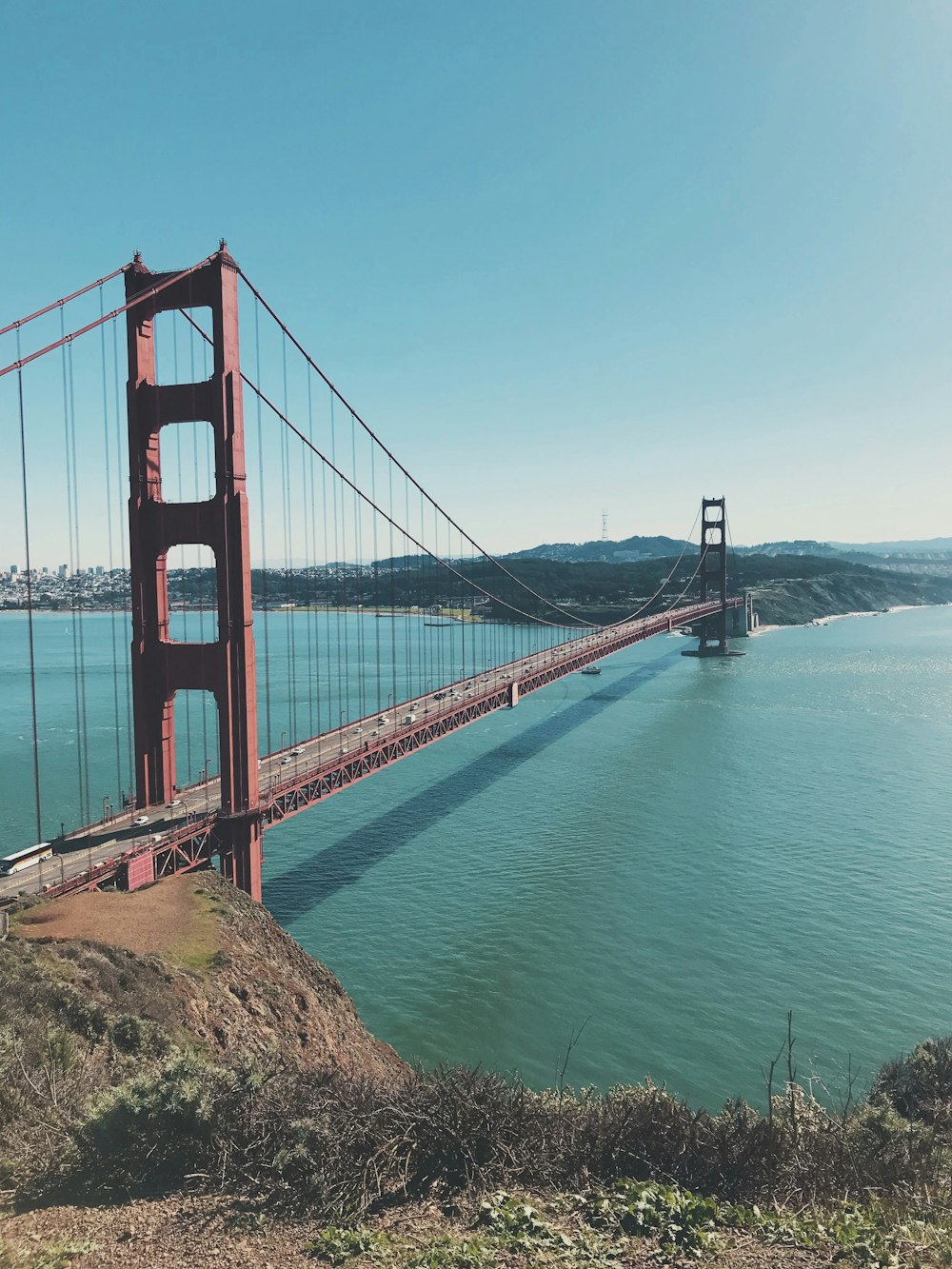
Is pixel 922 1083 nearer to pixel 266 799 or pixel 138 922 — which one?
pixel 138 922

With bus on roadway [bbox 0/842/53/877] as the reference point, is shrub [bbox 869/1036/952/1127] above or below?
below

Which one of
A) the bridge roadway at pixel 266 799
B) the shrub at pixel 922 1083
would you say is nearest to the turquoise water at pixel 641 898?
the shrub at pixel 922 1083

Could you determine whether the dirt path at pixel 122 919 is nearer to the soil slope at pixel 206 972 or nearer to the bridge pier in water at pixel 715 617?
the soil slope at pixel 206 972

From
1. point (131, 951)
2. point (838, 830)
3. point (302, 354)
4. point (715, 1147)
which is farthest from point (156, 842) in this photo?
point (838, 830)

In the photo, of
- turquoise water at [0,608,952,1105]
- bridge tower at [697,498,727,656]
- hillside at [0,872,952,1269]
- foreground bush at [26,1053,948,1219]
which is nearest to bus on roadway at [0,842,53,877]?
hillside at [0,872,952,1269]

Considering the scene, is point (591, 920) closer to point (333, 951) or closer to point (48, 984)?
point (333, 951)

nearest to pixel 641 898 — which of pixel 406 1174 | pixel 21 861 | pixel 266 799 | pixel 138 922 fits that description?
pixel 266 799

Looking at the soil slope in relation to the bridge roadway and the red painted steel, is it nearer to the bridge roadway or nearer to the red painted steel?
the red painted steel
